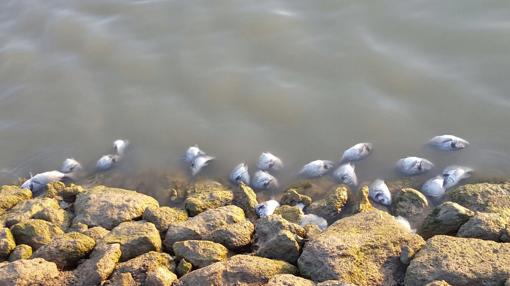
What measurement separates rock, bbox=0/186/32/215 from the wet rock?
6073 mm

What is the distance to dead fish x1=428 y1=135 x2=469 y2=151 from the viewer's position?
8219 millimetres

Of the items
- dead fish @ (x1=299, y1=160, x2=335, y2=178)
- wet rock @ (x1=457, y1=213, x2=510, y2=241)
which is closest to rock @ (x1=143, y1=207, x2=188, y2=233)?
dead fish @ (x1=299, y1=160, x2=335, y2=178)

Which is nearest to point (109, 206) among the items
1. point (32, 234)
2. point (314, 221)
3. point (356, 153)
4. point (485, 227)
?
point (32, 234)

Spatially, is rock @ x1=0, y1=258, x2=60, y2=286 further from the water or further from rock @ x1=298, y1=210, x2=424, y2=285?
the water

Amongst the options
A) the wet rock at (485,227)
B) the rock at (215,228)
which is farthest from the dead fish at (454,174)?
the rock at (215,228)

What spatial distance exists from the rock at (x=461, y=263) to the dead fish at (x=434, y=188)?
209 centimetres

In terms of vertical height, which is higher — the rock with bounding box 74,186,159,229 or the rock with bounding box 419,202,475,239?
the rock with bounding box 419,202,475,239

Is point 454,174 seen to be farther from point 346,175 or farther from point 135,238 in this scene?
point 135,238

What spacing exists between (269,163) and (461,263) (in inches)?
151

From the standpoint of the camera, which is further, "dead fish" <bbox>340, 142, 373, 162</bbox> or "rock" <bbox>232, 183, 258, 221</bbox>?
"dead fish" <bbox>340, 142, 373, 162</bbox>

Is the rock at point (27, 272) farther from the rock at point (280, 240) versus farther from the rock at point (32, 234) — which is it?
the rock at point (280, 240)

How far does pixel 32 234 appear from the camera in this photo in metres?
6.82

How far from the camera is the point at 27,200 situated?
7.81 metres

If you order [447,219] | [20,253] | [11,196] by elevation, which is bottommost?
[11,196]
